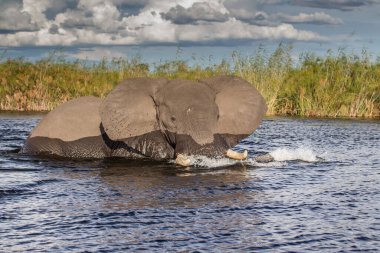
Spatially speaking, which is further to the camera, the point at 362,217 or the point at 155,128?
the point at 155,128

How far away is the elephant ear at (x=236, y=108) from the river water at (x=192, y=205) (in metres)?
0.55

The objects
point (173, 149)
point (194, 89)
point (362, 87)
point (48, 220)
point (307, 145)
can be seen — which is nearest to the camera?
point (48, 220)

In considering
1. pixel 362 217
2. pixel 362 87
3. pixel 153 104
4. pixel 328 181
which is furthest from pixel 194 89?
pixel 362 87

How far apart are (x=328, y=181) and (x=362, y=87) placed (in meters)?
16.8

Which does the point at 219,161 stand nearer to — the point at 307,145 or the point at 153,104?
the point at 153,104

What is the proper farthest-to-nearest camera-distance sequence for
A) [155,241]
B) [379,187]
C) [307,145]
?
[307,145], [379,187], [155,241]

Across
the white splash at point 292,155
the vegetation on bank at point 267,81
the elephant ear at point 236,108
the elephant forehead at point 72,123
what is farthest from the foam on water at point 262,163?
the vegetation on bank at point 267,81

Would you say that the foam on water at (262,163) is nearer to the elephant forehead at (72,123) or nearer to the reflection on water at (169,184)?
the reflection on water at (169,184)

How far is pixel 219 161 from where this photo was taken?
35.4 ft

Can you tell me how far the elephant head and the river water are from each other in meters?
0.39

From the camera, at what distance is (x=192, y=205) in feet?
25.9

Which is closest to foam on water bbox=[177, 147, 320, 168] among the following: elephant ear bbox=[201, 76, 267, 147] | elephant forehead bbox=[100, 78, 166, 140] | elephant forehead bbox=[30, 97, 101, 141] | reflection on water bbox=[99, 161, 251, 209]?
reflection on water bbox=[99, 161, 251, 209]

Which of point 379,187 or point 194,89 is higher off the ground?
point 194,89

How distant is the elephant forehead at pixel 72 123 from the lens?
39.4ft
